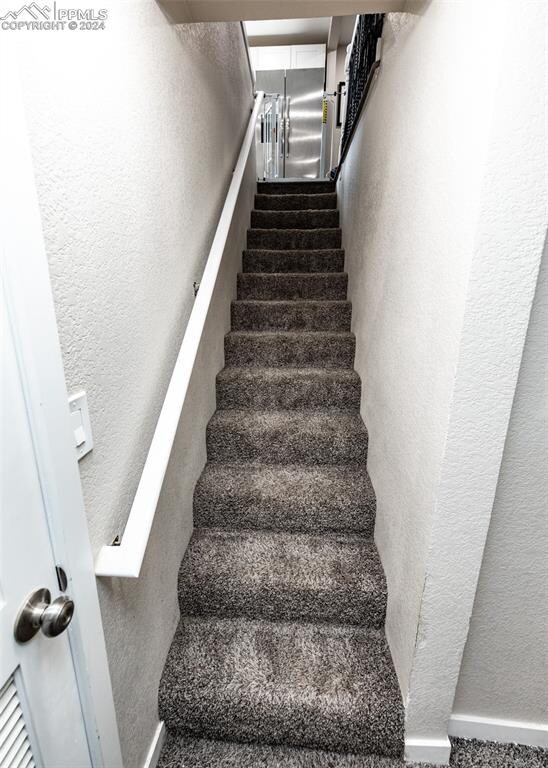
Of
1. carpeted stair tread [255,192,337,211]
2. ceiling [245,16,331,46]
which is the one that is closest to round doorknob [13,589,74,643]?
carpeted stair tread [255,192,337,211]

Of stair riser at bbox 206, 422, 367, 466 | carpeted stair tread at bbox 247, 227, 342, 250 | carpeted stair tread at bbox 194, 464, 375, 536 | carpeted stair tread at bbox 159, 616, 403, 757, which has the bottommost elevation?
carpeted stair tread at bbox 159, 616, 403, 757

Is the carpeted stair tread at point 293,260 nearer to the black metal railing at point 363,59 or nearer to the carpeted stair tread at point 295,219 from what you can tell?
the carpeted stair tread at point 295,219

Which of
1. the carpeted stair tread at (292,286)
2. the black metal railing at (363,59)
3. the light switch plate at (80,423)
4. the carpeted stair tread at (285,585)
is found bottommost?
the carpeted stair tread at (285,585)

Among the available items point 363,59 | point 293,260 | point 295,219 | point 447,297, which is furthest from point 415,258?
point 295,219

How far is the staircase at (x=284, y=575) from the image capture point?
1.11 metres

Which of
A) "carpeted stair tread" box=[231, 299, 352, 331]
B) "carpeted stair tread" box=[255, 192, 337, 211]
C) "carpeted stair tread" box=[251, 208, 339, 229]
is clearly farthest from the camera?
"carpeted stair tread" box=[255, 192, 337, 211]

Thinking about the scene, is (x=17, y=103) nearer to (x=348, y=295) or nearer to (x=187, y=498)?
(x=187, y=498)

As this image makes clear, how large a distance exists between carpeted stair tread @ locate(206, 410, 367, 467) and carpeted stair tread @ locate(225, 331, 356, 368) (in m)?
0.43

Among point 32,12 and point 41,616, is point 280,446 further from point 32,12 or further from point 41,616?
point 32,12

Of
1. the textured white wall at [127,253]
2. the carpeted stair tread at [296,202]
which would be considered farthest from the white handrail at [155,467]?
the carpeted stair tread at [296,202]

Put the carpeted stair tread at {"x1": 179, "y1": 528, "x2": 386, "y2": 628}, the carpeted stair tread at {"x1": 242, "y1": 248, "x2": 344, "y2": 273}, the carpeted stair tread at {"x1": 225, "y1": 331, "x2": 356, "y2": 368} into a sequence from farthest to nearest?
the carpeted stair tread at {"x1": 242, "y1": 248, "x2": 344, "y2": 273} < the carpeted stair tread at {"x1": 225, "y1": 331, "x2": 356, "y2": 368} < the carpeted stair tread at {"x1": 179, "y1": 528, "x2": 386, "y2": 628}

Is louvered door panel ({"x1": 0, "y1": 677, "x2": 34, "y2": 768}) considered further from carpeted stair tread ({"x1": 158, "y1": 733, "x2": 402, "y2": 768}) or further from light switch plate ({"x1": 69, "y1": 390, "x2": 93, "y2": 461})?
carpeted stair tread ({"x1": 158, "y1": 733, "x2": 402, "y2": 768})

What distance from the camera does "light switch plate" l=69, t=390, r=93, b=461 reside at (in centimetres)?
70

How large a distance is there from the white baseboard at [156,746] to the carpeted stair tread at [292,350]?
1547mm
